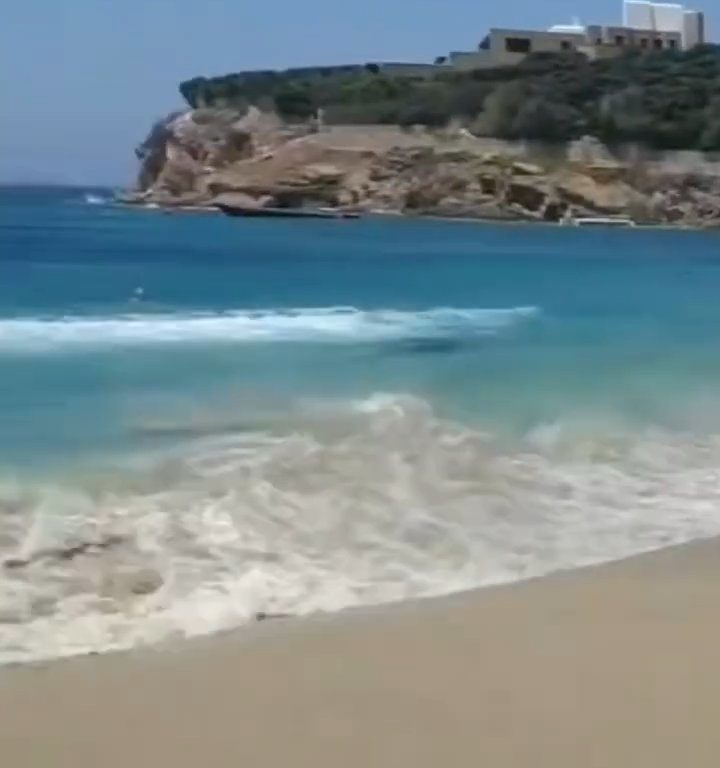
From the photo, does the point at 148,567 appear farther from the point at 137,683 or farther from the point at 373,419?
the point at 373,419

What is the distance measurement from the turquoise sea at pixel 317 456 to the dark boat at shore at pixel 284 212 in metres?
58.4

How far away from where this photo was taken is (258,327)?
62.5 feet

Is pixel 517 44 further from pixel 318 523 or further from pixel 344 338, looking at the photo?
pixel 318 523

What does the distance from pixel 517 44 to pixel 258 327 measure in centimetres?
9215

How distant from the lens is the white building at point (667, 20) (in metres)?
116

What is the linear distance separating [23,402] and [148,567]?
16.2 ft

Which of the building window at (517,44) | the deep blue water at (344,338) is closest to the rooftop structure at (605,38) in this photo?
the building window at (517,44)

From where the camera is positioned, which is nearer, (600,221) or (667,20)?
(600,221)

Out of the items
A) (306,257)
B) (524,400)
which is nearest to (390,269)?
(306,257)

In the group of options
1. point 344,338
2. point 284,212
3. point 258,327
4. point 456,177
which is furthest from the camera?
point 284,212

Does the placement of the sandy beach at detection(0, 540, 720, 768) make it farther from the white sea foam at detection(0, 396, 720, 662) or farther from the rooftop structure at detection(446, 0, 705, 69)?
the rooftop structure at detection(446, 0, 705, 69)

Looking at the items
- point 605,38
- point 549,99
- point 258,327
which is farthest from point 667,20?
point 258,327

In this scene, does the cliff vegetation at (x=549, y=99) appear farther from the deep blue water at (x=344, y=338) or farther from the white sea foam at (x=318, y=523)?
the white sea foam at (x=318, y=523)

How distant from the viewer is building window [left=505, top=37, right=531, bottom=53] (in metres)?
106
